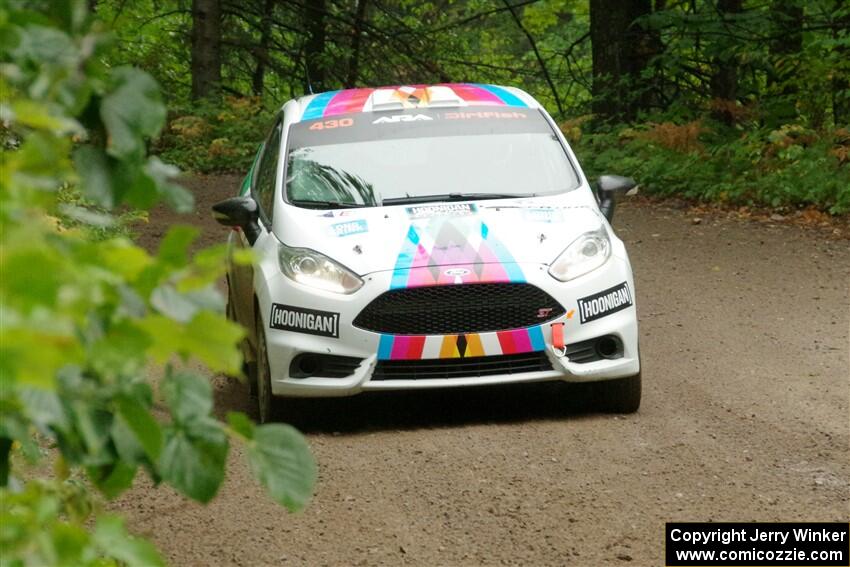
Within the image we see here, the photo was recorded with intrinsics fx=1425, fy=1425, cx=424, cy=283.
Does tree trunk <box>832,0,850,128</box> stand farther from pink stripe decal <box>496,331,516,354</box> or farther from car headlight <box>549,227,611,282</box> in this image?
pink stripe decal <box>496,331,516,354</box>

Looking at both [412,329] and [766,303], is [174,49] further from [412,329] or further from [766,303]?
[412,329]

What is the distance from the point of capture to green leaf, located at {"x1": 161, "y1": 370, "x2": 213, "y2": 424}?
1.99 m

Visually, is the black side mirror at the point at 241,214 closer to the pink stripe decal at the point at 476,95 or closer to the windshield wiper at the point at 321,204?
the windshield wiper at the point at 321,204

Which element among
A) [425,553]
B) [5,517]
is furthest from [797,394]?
[5,517]

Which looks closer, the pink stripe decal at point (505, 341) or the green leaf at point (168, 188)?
the green leaf at point (168, 188)

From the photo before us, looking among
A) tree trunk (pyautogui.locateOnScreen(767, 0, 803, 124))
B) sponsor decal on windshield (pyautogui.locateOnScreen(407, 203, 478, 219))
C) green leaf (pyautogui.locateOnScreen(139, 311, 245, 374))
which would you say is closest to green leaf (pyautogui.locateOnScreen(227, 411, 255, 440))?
green leaf (pyautogui.locateOnScreen(139, 311, 245, 374))

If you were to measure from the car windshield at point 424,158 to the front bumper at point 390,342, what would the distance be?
880 millimetres

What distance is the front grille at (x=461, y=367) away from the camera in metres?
7.69

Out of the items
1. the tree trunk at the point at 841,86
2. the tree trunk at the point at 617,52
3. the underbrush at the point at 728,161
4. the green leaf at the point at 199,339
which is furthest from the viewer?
the tree trunk at the point at 617,52

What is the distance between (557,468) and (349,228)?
1959 millimetres

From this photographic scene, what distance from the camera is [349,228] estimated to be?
314 inches

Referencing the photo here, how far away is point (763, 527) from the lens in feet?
19.0

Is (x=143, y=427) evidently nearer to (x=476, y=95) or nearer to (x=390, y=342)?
(x=390, y=342)

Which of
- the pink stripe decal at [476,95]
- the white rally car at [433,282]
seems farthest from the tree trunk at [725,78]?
the white rally car at [433,282]
